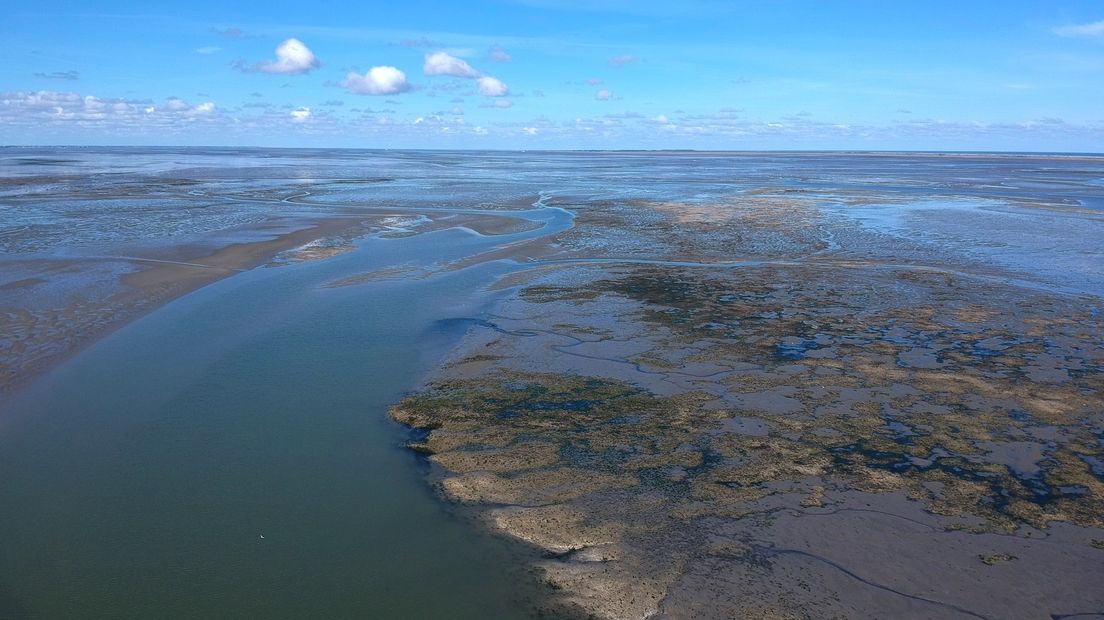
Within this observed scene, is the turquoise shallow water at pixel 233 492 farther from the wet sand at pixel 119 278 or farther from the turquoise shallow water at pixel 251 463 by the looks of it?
the wet sand at pixel 119 278

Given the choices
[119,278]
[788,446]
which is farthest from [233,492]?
[119,278]

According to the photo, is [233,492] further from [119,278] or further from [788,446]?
[119,278]

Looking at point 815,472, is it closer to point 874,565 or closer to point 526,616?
point 874,565

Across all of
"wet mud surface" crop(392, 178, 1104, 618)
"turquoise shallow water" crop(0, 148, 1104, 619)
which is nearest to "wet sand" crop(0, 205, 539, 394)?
"turquoise shallow water" crop(0, 148, 1104, 619)

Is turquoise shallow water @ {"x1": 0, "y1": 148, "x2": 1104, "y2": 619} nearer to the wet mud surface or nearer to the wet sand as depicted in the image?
→ the wet sand

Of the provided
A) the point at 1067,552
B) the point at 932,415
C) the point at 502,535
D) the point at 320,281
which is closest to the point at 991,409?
the point at 932,415

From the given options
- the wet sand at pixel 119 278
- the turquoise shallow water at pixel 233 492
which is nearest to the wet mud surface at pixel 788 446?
the turquoise shallow water at pixel 233 492

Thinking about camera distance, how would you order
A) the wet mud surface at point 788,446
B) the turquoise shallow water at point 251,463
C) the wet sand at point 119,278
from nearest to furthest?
the wet mud surface at point 788,446 → the turquoise shallow water at point 251,463 → the wet sand at point 119,278

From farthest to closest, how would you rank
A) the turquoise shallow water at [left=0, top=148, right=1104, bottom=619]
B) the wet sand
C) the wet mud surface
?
the wet sand, the turquoise shallow water at [left=0, top=148, right=1104, bottom=619], the wet mud surface
